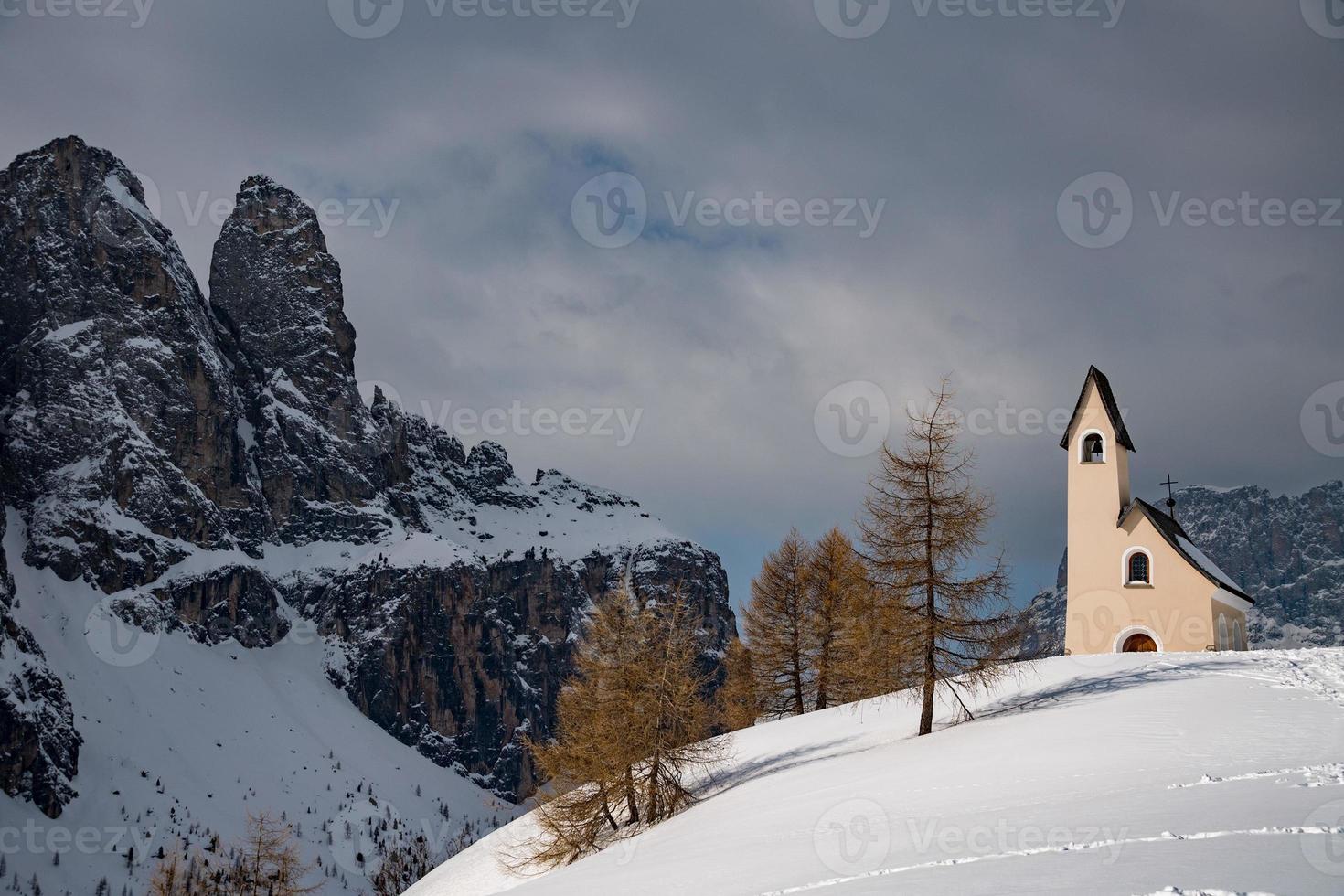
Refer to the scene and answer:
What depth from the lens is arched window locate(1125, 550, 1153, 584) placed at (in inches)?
1393

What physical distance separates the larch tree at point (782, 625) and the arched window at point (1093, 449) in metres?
11.0

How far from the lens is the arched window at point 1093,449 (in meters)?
37.2

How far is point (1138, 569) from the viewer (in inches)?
1405

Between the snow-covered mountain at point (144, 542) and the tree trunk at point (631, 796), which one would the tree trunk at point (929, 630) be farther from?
the snow-covered mountain at point (144, 542)

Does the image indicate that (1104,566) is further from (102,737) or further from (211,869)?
(102,737)

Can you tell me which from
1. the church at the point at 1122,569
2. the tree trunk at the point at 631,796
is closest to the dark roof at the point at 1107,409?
the church at the point at 1122,569

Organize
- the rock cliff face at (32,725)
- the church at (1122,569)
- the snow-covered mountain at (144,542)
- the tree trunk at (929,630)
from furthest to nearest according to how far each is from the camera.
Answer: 1. the snow-covered mountain at (144,542)
2. the rock cliff face at (32,725)
3. the church at (1122,569)
4. the tree trunk at (929,630)

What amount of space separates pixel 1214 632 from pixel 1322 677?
35.3ft

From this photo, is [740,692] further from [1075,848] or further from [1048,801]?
[1075,848]

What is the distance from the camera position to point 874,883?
10859 mm

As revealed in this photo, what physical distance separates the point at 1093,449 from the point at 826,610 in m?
11.7

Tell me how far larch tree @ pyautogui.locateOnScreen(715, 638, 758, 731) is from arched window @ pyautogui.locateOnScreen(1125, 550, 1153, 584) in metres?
14.3

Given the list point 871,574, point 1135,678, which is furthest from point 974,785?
point 1135,678

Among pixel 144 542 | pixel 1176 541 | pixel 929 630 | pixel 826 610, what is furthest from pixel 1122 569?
pixel 144 542
